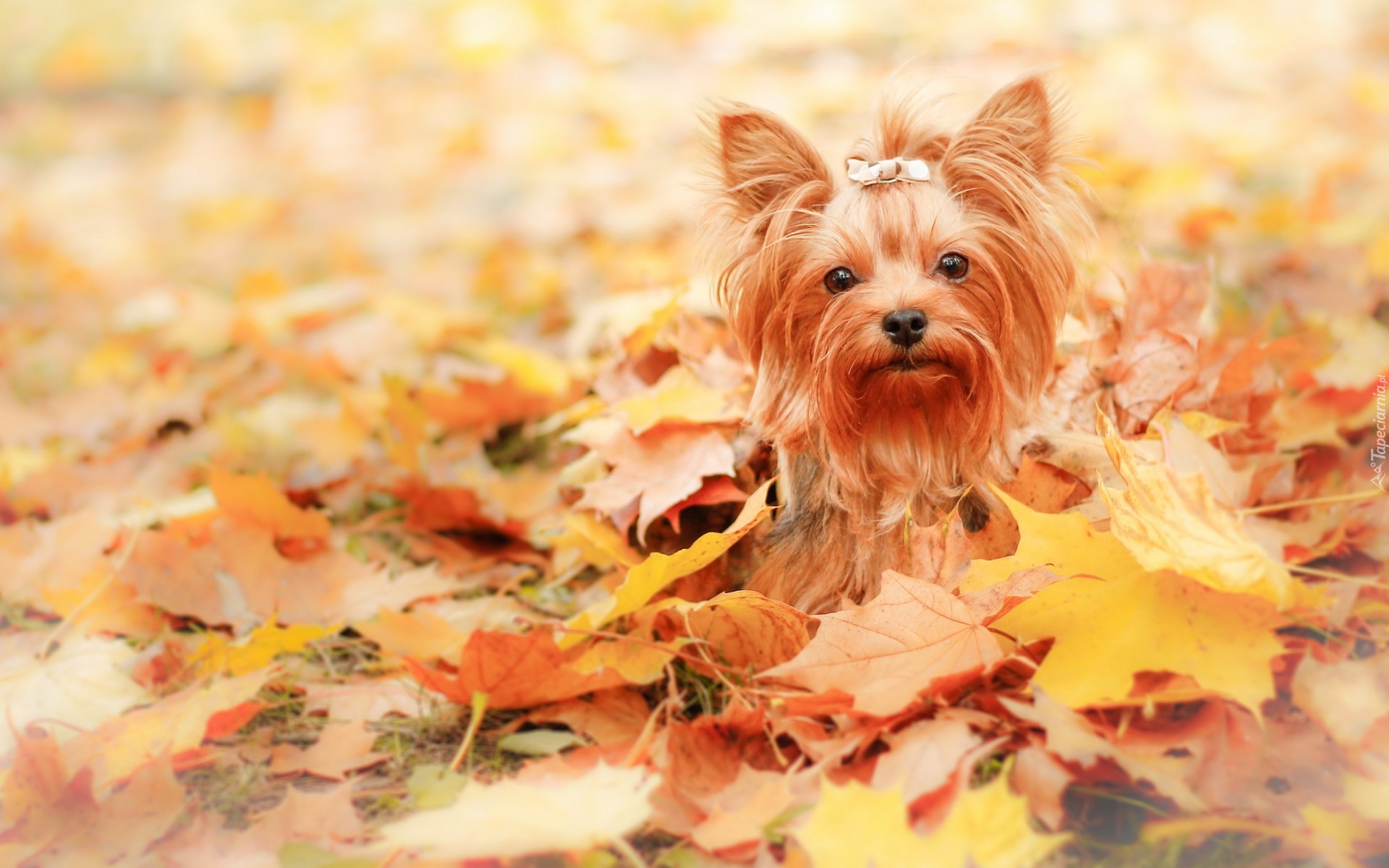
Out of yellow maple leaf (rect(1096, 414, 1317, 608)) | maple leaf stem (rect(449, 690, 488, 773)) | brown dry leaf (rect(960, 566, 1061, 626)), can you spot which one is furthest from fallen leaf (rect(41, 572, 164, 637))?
yellow maple leaf (rect(1096, 414, 1317, 608))

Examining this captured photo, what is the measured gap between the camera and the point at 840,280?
259 centimetres

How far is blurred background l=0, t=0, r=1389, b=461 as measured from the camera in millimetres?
5703

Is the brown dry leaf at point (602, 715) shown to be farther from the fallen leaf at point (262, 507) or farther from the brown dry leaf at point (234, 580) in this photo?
the fallen leaf at point (262, 507)

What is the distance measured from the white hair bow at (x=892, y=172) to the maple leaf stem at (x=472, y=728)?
1499 millimetres

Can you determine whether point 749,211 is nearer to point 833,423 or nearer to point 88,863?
point 833,423

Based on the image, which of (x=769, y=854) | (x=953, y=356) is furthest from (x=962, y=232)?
(x=769, y=854)

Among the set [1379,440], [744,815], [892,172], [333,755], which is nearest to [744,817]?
[744,815]

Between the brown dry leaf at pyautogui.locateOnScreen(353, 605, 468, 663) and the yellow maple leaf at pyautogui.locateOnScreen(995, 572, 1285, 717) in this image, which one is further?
Result: the brown dry leaf at pyautogui.locateOnScreen(353, 605, 468, 663)

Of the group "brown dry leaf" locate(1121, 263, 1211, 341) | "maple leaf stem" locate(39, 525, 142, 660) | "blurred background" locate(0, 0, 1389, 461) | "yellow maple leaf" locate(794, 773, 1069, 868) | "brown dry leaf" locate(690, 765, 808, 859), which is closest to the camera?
"yellow maple leaf" locate(794, 773, 1069, 868)

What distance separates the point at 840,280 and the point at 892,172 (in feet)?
0.95

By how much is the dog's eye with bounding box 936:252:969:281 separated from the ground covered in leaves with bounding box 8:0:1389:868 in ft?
1.51

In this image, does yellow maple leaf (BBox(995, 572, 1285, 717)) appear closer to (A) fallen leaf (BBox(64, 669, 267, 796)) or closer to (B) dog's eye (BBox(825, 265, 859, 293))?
(B) dog's eye (BBox(825, 265, 859, 293))

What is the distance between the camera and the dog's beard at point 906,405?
246 centimetres

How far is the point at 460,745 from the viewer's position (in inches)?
98.0
